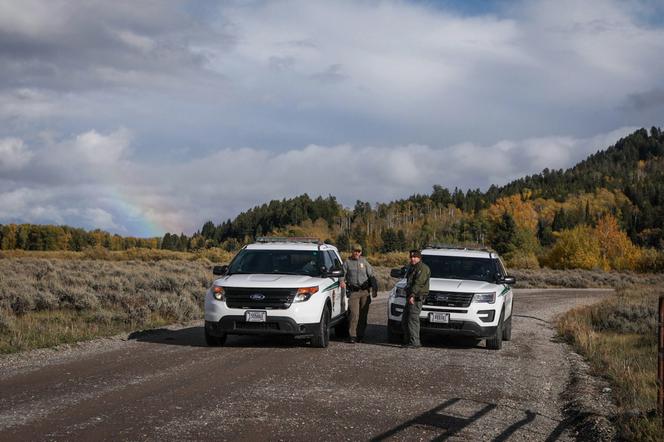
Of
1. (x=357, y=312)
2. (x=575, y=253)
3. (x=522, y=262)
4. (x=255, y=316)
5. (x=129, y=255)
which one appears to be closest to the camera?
(x=255, y=316)

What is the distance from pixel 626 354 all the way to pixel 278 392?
29.7 ft

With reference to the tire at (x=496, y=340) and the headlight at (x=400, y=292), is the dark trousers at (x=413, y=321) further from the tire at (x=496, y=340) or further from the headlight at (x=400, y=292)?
the tire at (x=496, y=340)

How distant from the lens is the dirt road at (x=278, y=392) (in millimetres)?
7367

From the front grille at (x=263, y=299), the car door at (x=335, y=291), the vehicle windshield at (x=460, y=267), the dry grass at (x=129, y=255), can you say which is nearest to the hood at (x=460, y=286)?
the vehicle windshield at (x=460, y=267)

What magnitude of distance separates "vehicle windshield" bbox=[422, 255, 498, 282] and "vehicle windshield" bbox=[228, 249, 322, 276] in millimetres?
2770

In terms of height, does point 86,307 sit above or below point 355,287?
below

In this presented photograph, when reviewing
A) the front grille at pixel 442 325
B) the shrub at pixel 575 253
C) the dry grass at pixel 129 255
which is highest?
the shrub at pixel 575 253

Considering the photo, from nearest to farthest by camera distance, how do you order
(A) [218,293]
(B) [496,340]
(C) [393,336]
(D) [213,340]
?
(A) [218,293] < (D) [213,340] < (B) [496,340] < (C) [393,336]

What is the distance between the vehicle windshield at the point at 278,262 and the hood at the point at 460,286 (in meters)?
2.40

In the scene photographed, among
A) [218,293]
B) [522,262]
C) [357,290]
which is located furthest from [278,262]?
[522,262]

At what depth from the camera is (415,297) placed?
14.2 metres

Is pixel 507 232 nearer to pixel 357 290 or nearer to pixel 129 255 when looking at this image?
Answer: pixel 129 255

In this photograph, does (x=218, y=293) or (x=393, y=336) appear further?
(x=393, y=336)

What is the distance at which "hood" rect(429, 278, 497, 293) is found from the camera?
14.5 metres
